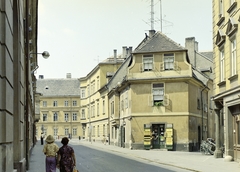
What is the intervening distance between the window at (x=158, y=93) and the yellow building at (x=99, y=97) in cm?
1694

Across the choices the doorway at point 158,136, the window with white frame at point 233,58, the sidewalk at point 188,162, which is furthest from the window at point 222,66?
the doorway at point 158,136

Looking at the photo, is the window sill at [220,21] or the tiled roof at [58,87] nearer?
the window sill at [220,21]

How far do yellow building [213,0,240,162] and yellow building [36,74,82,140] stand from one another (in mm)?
78029

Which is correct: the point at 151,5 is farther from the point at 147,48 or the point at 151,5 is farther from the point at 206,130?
the point at 206,130

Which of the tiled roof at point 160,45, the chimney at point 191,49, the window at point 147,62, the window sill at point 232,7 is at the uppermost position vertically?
the chimney at point 191,49

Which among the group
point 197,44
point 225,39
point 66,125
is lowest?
point 66,125

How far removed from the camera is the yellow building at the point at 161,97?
37.8 meters

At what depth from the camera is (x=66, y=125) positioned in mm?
102312

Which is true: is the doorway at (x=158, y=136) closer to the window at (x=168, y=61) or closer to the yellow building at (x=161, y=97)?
the yellow building at (x=161, y=97)

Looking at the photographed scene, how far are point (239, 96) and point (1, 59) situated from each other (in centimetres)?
1537

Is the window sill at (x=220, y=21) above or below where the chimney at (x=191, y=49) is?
below

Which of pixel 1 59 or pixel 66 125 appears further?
pixel 66 125

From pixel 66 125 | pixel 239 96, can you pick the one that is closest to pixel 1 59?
pixel 239 96

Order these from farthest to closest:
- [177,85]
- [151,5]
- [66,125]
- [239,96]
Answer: [66,125] < [151,5] < [177,85] < [239,96]
